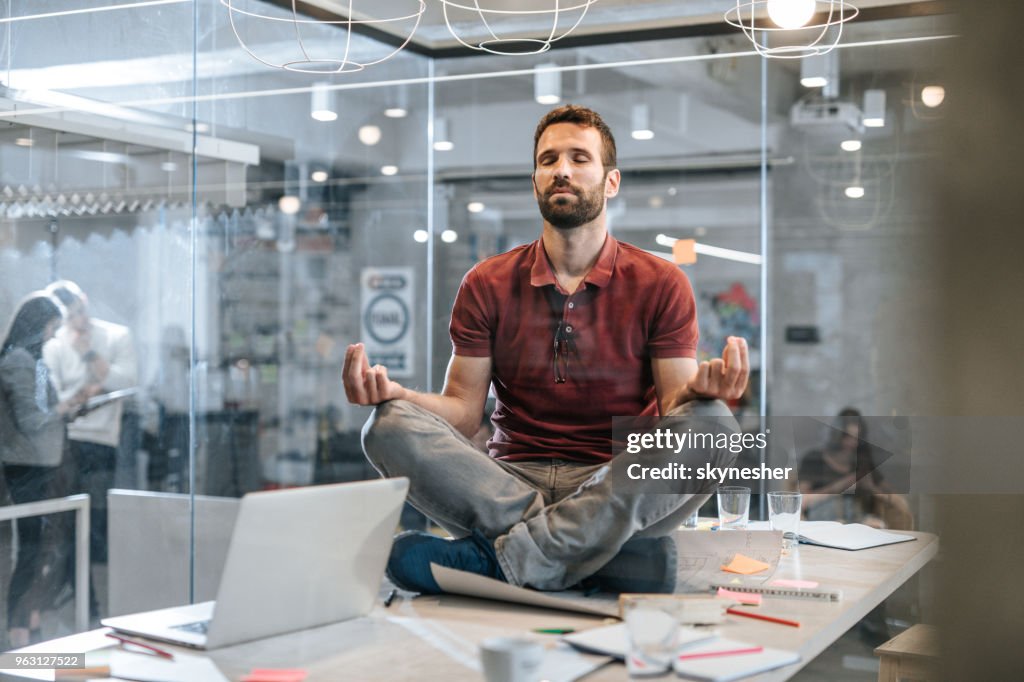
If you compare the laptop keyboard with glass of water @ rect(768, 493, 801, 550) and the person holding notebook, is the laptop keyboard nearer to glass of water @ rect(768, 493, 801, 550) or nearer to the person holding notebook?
the person holding notebook

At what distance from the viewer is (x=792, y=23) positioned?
2689mm

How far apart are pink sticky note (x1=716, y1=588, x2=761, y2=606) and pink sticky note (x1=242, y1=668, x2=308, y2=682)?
62cm

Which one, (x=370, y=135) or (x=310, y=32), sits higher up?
(x=310, y=32)

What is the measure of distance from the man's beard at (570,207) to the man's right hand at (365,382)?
529mm

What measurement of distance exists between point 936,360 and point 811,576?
45.8 inches

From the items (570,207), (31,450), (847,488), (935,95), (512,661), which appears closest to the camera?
(935,95)

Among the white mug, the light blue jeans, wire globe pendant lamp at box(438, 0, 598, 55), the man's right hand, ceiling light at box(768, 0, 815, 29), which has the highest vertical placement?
wire globe pendant lamp at box(438, 0, 598, 55)

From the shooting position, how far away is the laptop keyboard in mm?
1261

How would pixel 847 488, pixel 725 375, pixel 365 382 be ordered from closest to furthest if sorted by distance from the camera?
pixel 725 375
pixel 365 382
pixel 847 488

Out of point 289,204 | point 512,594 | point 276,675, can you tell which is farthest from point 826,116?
point 276,675

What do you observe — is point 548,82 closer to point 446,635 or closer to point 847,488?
point 847,488

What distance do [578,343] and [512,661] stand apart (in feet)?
2.92

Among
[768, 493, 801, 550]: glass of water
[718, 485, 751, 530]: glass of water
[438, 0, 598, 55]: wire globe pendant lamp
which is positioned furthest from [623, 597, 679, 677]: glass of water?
[438, 0, 598, 55]: wire globe pendant lamp

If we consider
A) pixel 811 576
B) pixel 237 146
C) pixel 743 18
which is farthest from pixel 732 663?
pixel 237 146
